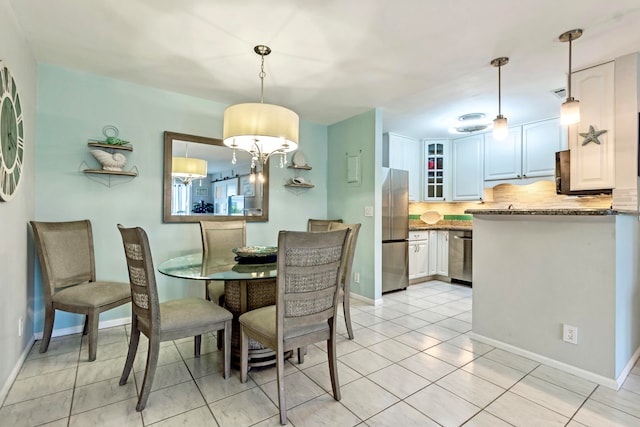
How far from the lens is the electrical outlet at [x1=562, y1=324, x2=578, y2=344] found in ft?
6.88

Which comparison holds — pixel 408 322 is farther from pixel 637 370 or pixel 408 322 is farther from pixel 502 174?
pixel 502 174

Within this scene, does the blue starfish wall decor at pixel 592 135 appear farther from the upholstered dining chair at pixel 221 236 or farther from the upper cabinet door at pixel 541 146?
the upholstered dining chair at pixel 221 236

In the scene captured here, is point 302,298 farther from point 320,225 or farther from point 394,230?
point 394,230

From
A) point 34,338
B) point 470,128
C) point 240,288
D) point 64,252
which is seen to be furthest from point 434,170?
point 34,338

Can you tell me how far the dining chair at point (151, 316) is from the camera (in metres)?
1.67

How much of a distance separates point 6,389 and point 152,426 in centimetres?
102

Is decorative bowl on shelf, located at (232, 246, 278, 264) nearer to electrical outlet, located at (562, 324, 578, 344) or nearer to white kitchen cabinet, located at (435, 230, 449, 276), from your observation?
electrical outlet, located at (562, 324, 578, 344)

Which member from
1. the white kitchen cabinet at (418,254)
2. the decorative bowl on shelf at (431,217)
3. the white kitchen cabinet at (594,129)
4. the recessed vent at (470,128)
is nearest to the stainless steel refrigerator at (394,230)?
the white kitchen cabinet at (418,254)

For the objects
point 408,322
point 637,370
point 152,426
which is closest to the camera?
point 152,426

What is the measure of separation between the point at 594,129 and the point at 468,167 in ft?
7.95

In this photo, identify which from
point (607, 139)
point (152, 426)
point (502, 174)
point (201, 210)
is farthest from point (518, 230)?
point (201, 210)

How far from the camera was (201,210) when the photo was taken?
3.37 metres

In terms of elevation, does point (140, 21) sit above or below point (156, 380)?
above

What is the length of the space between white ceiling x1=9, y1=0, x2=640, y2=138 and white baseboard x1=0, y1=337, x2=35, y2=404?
2253mm
